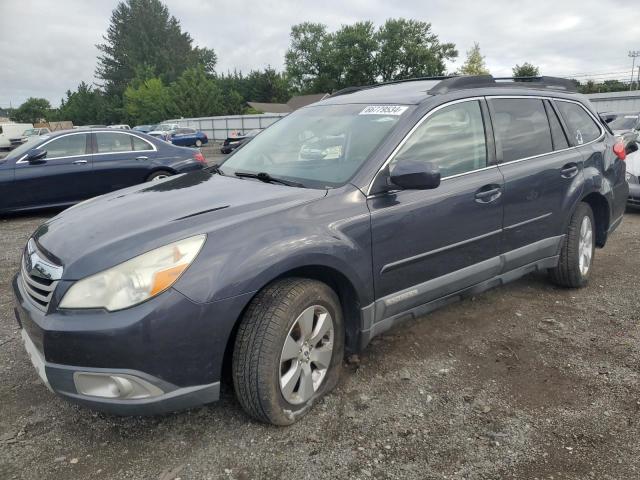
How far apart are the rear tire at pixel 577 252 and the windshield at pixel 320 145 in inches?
77.8

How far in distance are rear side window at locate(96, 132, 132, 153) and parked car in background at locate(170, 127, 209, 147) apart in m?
26.2

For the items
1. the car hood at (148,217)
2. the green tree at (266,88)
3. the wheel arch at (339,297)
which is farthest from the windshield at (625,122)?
the green tree at (266,88)

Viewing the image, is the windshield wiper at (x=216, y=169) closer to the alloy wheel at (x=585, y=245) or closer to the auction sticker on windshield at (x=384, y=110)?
the auction sticker on windshield at (x=384, y=110)

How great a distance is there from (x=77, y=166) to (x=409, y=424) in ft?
24.1

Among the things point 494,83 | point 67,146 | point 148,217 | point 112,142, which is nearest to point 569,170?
point 494,83

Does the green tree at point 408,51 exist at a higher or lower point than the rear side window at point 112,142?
higher

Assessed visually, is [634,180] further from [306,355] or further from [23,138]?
[23,138]

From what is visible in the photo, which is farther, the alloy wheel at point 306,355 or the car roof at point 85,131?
the car roof at point 85,131

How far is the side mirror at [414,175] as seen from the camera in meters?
2.70

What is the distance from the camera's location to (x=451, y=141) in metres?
3.29

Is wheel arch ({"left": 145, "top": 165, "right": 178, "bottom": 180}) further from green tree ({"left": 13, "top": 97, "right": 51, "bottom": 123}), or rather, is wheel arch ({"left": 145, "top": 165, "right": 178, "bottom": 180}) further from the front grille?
green tree ({"left": 13, "top": 97, "right": 51, "bottom": 123})

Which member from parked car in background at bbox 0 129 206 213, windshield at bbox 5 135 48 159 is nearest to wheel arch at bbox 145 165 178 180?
parked car in background at bbox 0 129 206 213

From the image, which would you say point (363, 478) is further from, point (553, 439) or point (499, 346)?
point (499, 346)

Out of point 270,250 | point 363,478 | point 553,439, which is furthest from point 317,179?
point 553,439
